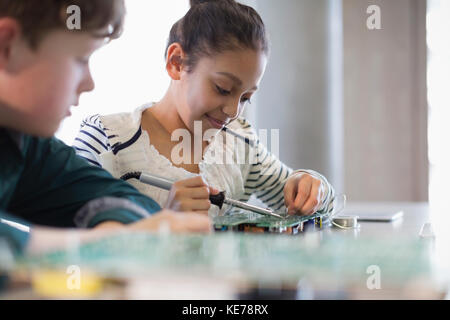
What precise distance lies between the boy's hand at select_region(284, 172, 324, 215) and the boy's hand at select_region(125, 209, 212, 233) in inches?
12.9

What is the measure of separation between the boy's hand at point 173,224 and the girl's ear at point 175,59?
1.37ft

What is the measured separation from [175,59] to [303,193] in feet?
0.84

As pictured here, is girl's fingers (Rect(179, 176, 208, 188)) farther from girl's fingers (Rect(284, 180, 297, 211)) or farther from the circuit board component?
girl's fingers (Rect(284, 180, 297, 211))

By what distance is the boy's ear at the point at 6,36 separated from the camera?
0.33 metres

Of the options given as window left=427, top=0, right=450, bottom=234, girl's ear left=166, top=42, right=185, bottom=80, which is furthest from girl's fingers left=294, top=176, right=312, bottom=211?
window left=427, top=0, right=450, bottom=234

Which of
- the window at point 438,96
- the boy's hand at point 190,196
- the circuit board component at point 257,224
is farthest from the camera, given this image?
the window at point 438,96

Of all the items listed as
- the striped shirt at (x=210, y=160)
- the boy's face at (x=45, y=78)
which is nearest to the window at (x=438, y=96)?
the striped shirt at (x=210, y=160)

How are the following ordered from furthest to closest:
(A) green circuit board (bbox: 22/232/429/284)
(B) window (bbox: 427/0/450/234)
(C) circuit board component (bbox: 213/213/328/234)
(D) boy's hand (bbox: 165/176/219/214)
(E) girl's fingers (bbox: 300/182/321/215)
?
1. (B) window (bbox: 427/0/450/234)
2. (E) girl's fingers (bbox: 300/182/321/215)
3. (D) boy's hand (bbox: 165/176/219/214)
4. (C) circuit board component (bbox: 213/213/328/234)
5. (A) green circuit board (bbox: 22/232/429/284)

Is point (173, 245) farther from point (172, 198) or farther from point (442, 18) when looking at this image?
point (442, 18)

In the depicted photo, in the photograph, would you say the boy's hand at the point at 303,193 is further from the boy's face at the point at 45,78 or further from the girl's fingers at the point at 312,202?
the boy's face at the point at 45,78

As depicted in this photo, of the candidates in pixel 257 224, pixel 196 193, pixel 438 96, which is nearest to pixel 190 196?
pixel 196 193

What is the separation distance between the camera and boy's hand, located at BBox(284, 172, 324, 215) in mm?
667

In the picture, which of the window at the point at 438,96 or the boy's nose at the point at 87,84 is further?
the window at the point at 438,96

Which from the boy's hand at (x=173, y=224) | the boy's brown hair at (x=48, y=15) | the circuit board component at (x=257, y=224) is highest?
the boy's brown hair at (x=48, y=15)
